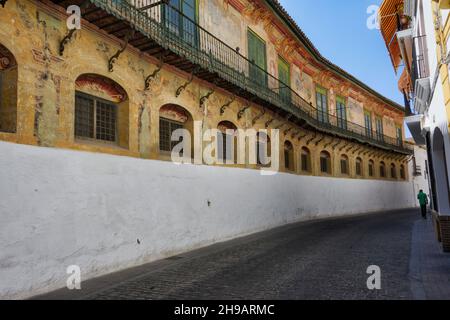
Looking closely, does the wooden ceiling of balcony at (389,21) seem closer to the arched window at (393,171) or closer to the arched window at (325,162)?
the arched window at (325,162)

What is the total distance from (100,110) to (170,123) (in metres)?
2.43

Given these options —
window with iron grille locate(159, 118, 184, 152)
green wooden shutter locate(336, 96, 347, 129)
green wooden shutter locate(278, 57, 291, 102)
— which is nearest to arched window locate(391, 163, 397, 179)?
green wooden shutter locate(336, 96, 347, 129)

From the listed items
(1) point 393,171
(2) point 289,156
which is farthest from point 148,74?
(1) point 393,171

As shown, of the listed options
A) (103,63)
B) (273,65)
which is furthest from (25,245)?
(273,65)

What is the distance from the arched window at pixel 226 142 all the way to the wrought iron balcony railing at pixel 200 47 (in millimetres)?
1363

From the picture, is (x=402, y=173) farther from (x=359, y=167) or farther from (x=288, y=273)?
(x=288, y=273)

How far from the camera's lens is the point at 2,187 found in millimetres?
5602

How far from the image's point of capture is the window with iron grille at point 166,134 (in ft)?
32.6

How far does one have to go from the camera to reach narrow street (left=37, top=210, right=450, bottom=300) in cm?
588

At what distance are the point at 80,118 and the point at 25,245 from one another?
289cm

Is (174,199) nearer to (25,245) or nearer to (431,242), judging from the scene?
(25,245)

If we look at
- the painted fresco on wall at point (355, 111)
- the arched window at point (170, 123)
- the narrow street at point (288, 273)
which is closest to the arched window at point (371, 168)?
the painted fresco on wall at point (355, 111)

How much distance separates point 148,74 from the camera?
9.15 metres

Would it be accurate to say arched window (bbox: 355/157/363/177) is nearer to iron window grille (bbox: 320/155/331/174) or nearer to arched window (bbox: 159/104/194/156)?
iron window grille (bbox: 320/155/331/174)
